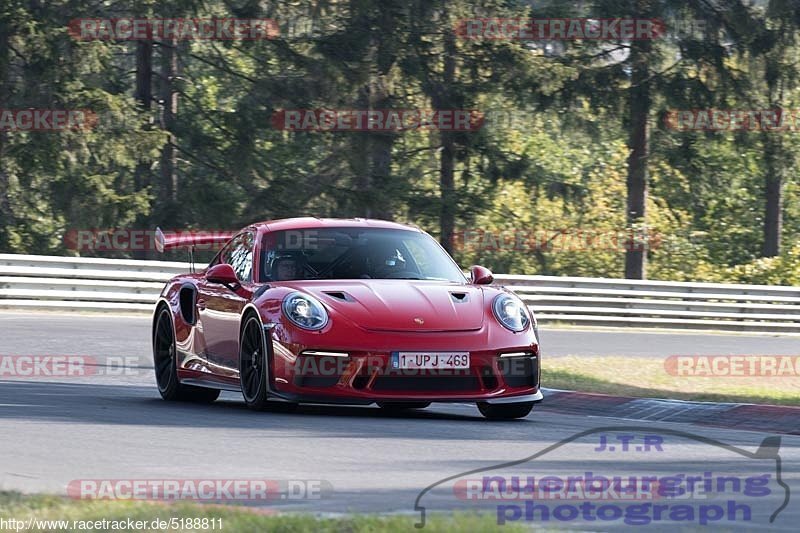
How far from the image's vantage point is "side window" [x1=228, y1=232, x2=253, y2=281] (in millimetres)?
11766

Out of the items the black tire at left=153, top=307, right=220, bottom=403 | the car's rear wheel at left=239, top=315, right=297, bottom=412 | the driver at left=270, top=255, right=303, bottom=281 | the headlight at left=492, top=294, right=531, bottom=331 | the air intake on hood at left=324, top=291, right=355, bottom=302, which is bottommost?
the black tire at left=153, top=307, right=220, bottom=403

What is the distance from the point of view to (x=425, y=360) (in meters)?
10.4

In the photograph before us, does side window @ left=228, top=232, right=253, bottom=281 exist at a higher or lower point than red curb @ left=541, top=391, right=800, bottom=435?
higher

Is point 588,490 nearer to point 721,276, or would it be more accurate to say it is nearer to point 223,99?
point 721,276

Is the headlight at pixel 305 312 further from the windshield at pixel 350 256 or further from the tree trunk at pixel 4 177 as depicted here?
the tree trunk at pixel 4 177

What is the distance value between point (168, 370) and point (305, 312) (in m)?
2.45

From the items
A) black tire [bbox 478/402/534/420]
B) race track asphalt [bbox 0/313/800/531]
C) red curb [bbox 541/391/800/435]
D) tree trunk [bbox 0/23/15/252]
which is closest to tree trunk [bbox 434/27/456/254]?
tree trunk [bbox 0/23/15/252]

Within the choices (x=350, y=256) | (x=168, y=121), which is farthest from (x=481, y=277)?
(x=168, y=121)

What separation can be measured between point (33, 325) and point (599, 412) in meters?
9.13

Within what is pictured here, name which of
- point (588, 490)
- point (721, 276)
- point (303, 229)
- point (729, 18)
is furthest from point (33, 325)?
point (721, 276)

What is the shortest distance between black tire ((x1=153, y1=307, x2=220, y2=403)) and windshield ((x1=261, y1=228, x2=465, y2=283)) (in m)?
1.43

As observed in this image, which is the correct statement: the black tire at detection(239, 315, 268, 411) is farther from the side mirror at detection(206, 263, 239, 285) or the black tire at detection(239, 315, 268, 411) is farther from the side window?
the side window

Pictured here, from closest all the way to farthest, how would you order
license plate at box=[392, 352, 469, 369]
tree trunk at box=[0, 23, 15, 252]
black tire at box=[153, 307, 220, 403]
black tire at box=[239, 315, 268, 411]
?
1. license plate at box=[392, 352, 469, 369]
2. black tire at box=[239, 315, 268, 411]
3. black tire at box=[153, 307, 220, 403]
4. tree trunk at box=[0, 23, 15, 252]

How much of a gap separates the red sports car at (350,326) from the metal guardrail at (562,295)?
11.6m
